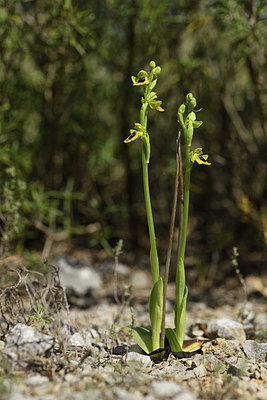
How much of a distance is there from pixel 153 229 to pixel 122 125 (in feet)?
6.32

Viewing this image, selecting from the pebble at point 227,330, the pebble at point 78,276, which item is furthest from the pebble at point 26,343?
the pebble at point 78,276

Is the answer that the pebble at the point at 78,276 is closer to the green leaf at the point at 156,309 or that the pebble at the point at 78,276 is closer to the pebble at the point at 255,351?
the green leaf at the point at 156,309

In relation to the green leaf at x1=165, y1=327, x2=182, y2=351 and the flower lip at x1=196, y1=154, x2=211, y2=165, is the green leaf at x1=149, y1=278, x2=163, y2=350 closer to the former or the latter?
the green leaf at x1=165, y1=327, x2=182, y2=351

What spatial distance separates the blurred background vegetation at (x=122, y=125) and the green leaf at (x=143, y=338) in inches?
56.2

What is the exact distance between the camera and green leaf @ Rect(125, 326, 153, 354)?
2.02 m

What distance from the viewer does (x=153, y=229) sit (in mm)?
1965

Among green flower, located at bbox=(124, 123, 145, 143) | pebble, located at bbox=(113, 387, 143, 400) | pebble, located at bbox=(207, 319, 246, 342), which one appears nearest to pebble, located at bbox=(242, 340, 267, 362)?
pebble, located at bbox=(207, 319, 246, 342)

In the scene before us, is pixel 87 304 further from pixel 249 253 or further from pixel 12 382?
pixel 12 382

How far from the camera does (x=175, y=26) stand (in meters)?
3.79

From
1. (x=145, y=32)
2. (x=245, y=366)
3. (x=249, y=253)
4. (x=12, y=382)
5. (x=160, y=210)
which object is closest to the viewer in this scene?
(x=12, y=382)

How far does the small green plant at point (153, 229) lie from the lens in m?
1.92

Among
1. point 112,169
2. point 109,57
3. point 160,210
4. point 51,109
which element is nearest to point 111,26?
point 109,57

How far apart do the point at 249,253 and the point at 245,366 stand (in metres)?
2.30

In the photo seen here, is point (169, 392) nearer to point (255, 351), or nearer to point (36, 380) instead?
point (36, 380)
